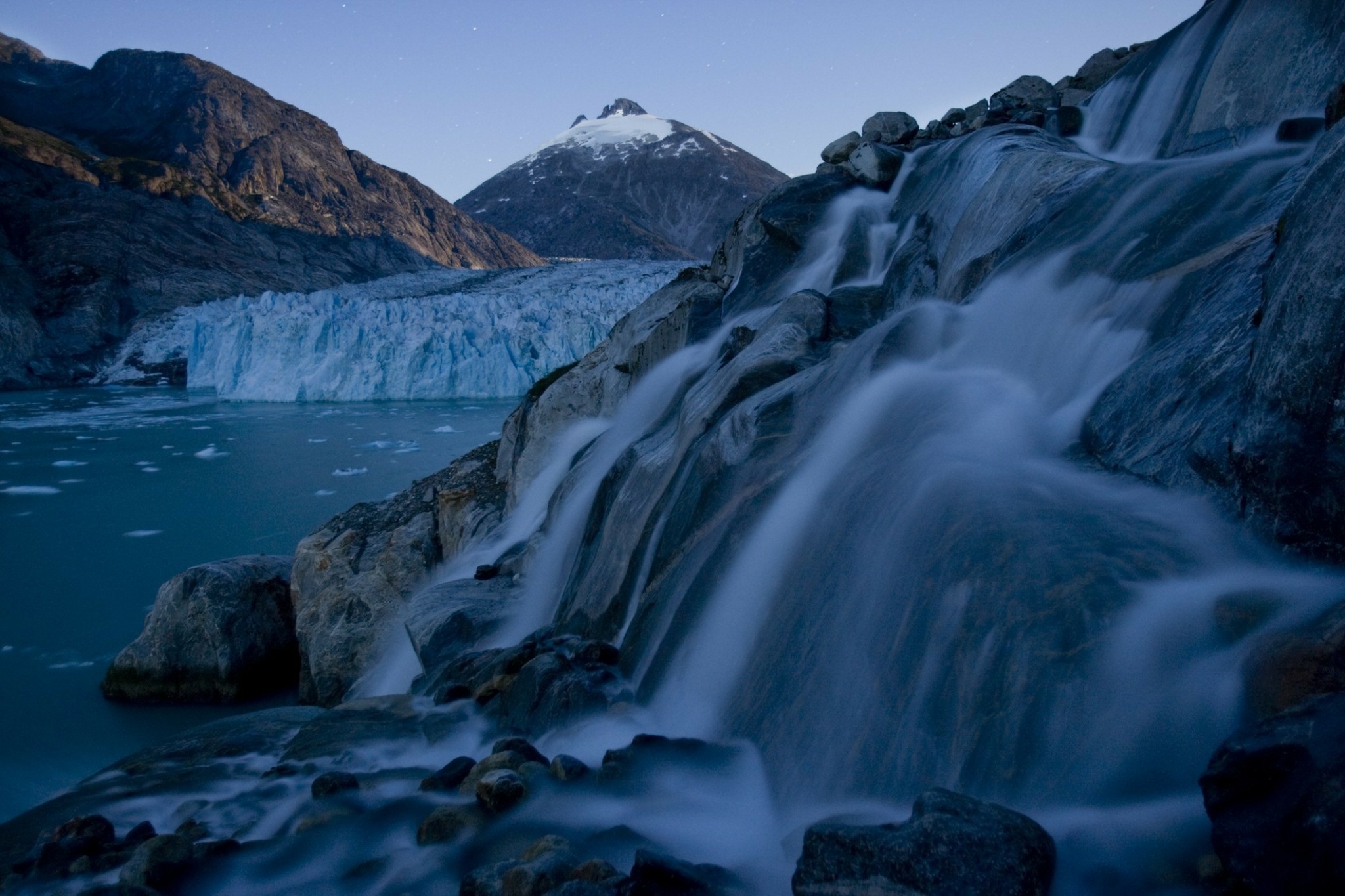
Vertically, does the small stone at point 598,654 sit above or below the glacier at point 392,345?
below

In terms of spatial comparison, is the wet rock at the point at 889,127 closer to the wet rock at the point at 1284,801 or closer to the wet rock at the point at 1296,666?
the wet rock at the point at 1296,666

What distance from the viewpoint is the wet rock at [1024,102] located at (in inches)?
299

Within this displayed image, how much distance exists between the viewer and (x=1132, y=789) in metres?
1.86

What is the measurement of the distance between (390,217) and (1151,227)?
82645 millimetres

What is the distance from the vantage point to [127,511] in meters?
12.5

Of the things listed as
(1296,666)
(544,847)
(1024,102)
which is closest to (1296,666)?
(1296,666)

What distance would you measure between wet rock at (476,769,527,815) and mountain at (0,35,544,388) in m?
43.1

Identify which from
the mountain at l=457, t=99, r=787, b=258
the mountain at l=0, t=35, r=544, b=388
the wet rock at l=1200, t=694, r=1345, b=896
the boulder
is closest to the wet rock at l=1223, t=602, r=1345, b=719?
the boulder

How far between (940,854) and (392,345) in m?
27.7

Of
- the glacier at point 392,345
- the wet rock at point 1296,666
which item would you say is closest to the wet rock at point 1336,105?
the wet rock at point 1296,666

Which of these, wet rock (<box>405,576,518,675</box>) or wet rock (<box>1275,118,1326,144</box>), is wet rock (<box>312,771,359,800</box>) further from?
wet rock (<box>1275,118,1326,144</box>)

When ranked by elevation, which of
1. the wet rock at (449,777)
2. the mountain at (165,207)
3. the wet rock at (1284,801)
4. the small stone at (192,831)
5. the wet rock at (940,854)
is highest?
the mountain at (165,207)

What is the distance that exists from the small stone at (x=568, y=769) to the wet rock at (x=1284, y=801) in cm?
193

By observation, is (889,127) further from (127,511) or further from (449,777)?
(127,511)
